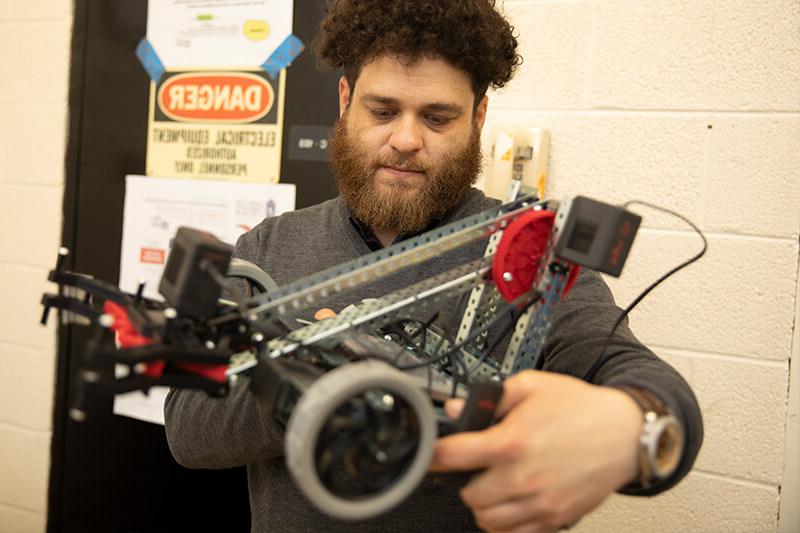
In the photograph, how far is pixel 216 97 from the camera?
6.26 ft

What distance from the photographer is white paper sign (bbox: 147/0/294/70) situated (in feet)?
5.94

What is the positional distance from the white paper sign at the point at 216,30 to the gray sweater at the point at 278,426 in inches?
26.9

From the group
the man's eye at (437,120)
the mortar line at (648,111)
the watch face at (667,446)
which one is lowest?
the watch face at (667,446)

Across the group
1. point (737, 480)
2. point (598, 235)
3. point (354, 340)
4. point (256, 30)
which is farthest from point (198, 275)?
point (256, 30)

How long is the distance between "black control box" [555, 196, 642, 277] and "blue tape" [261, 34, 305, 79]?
128cm

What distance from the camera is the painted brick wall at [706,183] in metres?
1.34

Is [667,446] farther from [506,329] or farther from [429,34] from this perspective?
[429,34]

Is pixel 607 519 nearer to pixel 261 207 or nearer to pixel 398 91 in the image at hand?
pixel 398 91

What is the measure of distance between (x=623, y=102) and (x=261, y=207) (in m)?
1.00

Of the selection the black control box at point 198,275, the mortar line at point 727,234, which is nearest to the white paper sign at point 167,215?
the mortar line at point 727,234

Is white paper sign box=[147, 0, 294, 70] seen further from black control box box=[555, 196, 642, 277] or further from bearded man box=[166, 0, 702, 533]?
black control box box=[555, 196, 642, 277]

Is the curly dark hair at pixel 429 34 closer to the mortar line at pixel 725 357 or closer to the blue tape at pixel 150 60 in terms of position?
the mortar line at pixel 725 357

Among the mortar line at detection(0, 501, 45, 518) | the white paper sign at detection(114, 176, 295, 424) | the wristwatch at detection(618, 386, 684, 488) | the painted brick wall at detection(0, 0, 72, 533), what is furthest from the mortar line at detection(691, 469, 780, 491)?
the mortar line at detection(0, 501, 45, 518)

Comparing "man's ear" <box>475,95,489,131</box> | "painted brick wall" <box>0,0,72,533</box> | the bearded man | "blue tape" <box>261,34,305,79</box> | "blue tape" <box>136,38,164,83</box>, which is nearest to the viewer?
the bearded man
